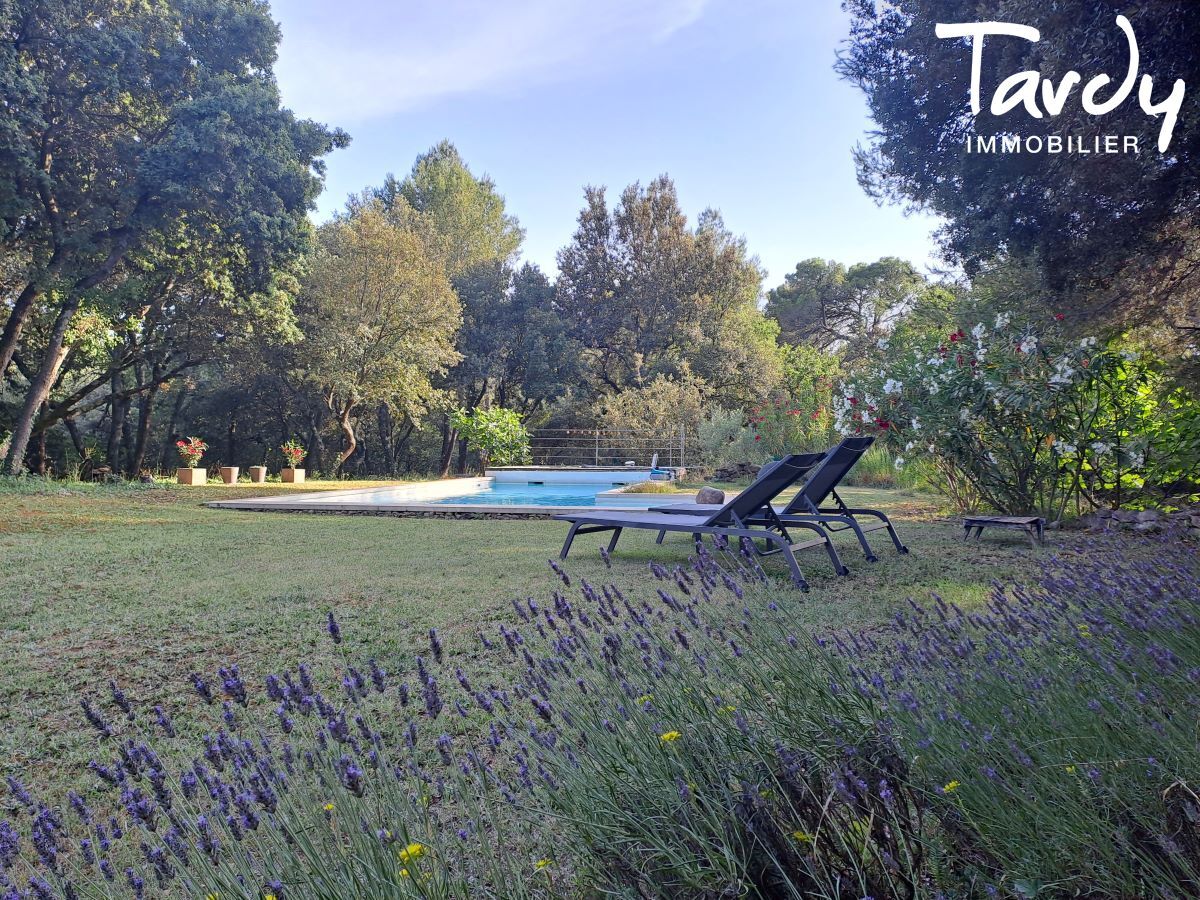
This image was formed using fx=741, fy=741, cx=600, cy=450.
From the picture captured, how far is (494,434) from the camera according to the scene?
19438 millimetres

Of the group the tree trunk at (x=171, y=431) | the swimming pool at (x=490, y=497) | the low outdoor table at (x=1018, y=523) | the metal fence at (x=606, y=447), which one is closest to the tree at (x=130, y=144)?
the swimming pool at (x=490, y=497)

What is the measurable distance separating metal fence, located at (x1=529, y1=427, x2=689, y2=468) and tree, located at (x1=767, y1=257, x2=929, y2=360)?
1425 cm

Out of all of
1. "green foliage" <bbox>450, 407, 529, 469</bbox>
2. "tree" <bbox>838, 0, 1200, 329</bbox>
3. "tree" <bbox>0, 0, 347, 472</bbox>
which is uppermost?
"tree" <bbox>0, 0, 347, 472</bbox>

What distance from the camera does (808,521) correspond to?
5.28 meters

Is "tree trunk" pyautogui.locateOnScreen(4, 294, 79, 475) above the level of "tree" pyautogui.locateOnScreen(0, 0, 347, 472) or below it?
below

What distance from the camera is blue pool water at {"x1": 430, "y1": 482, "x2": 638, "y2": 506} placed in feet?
45.4

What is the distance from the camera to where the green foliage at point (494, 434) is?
19344 millimetres

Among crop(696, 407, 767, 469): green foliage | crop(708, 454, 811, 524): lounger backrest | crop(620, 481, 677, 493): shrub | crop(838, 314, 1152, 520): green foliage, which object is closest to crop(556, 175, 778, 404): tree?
crop(696, 407, 767, 469): green foliage

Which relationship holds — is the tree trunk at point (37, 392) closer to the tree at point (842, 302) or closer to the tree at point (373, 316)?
the tree at point (373, 316)

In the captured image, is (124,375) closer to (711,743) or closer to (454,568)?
(454,568)

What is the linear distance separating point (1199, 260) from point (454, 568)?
615 cm

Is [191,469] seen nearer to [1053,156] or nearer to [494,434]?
[494,434]

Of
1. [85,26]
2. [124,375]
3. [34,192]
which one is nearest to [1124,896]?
[34,192]

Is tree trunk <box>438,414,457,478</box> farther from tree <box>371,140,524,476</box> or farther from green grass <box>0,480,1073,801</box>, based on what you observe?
green grass <box>0,480,1073,801</box>
